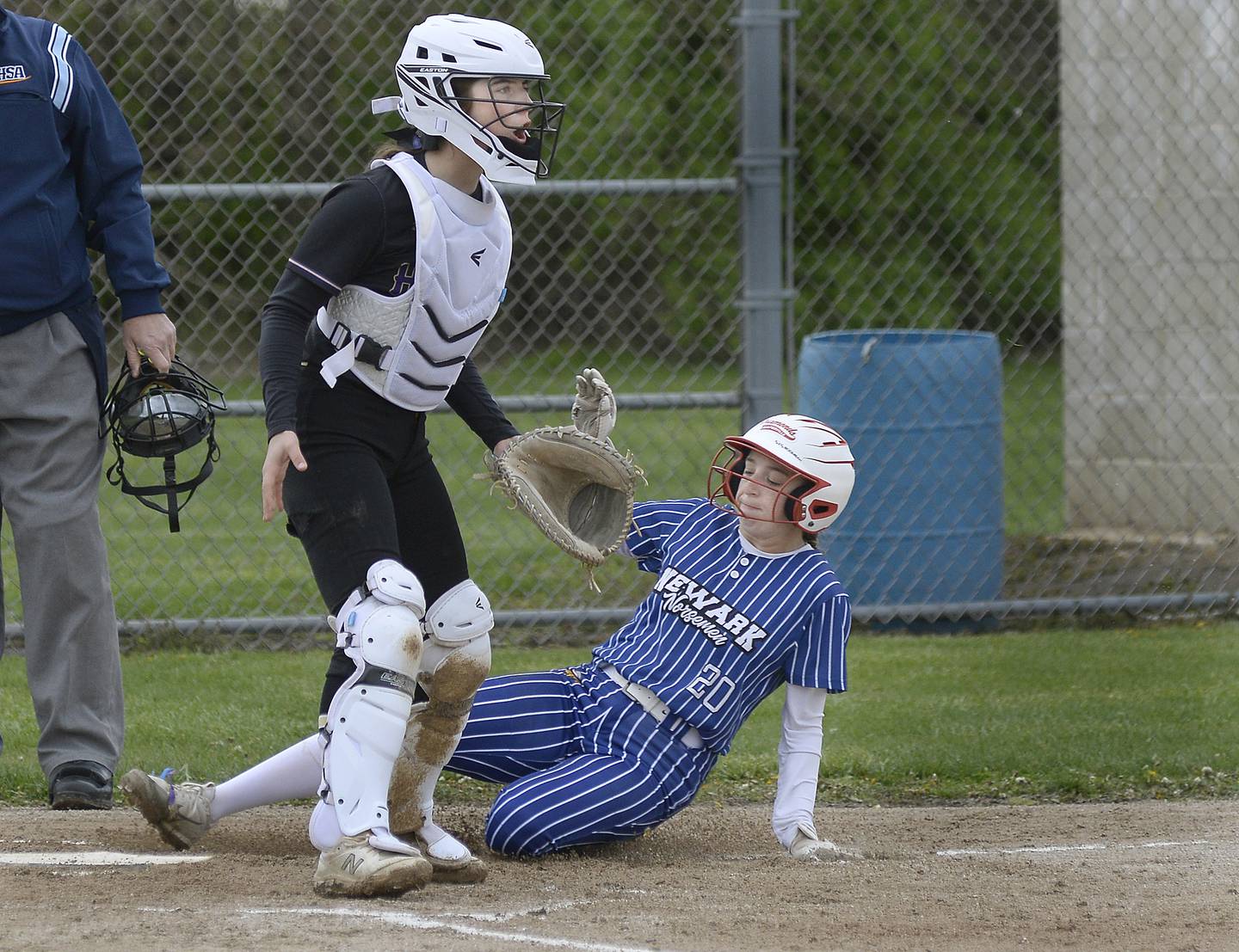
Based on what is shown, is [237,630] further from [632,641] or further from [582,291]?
[582,291]

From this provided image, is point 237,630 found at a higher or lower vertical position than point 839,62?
lower

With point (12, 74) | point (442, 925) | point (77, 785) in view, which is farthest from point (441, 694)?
point (12, 74)

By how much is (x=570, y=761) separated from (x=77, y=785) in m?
1.23

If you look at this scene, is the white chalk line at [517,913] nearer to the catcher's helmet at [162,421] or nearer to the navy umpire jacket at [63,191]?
the catcher's helmet at [162,421]

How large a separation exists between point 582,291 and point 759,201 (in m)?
6.48

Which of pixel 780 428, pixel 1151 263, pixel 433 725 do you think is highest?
pixel 1151 263

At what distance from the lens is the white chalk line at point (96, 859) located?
11.3 feet

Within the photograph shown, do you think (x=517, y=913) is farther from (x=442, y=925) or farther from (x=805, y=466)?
(x=805, y=466)

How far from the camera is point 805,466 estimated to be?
369 cm

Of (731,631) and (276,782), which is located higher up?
(731,631)

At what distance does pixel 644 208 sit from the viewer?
1256 centimetres

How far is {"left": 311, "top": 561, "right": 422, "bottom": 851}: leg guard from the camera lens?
10.3 ft

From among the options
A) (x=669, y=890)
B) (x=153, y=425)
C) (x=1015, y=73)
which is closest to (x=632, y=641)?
(x=669, y=890)

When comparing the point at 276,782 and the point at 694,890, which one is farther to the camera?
the point at 276,782
